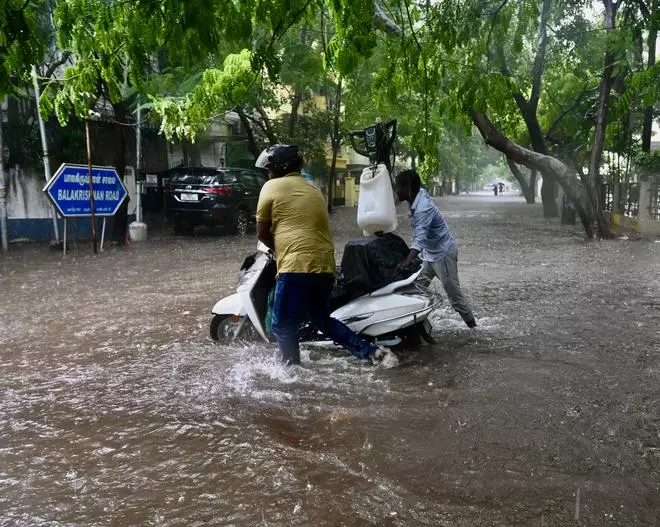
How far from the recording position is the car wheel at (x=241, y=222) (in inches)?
685

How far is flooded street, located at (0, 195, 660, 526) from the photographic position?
298cm

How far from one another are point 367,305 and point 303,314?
70 centimetres

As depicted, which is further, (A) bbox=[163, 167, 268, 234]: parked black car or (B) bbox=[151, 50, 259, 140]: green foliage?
(A) bbox=[163, 167, 268, 234]: parked black car

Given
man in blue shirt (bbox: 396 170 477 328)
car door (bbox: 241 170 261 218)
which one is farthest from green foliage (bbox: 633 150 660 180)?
man in blue shirt (bbox: 396 170 477 328)

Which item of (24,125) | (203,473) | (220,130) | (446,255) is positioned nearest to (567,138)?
(220,130)

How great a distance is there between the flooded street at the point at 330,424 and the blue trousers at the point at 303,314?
0.21 metres

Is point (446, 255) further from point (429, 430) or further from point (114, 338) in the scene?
point (114, 338)

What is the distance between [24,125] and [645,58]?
1868cm

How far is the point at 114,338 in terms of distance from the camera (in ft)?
20.7

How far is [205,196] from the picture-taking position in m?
16.6

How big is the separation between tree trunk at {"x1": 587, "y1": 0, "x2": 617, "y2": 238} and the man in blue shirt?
10534 millimetres

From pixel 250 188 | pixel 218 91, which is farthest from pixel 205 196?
pixel 218 91

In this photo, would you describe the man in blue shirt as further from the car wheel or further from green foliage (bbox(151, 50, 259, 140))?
the car wheel

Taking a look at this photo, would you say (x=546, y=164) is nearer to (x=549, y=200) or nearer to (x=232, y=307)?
(x=549, y=200)
